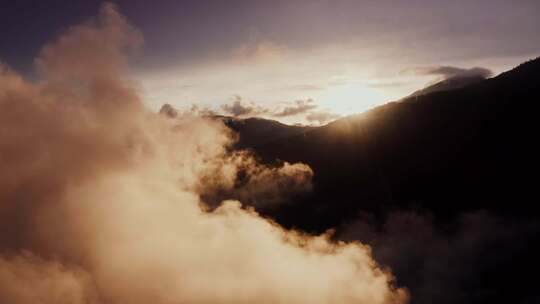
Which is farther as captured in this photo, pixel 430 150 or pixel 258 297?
pixel 430 150

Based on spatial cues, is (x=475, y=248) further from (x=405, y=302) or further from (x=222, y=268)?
(x=222, y=268)

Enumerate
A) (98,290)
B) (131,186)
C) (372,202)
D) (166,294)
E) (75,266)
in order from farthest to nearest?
1. (372,202)
2. (166,294)
3. (131,186)
4. (98,290)
5. (75,266)

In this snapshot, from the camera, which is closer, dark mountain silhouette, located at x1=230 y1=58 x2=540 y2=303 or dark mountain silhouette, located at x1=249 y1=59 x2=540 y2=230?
dark mountain silhouette, located at x1=230 y1=58 x2=540 y2=303

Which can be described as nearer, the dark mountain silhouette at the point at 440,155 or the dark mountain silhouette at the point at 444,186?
the dark mountain silhouette at the point at 444,186

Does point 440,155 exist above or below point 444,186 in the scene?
above

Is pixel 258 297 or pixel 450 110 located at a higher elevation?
pixel 450 110

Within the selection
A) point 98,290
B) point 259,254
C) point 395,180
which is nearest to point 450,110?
point 395,180

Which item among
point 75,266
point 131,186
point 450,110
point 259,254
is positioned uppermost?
point 450,110

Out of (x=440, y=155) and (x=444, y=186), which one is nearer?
(x=444, y=186)
